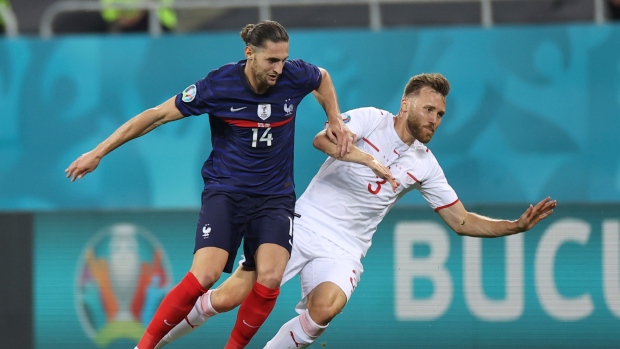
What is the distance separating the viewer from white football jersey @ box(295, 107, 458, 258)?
6180 millimetres

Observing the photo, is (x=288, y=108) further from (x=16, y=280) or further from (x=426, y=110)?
(x=16, y=280)

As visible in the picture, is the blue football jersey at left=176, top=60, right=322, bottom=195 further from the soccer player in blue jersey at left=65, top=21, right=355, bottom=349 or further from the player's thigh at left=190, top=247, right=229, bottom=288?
the player's thigh at left=190, top=247, right=229, bottom=288

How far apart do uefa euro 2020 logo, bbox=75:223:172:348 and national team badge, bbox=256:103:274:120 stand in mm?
1773

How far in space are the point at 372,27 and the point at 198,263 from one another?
180 inches

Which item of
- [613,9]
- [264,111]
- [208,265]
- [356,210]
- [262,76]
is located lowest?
[208,265]

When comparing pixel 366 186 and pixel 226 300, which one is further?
pixel 366 186

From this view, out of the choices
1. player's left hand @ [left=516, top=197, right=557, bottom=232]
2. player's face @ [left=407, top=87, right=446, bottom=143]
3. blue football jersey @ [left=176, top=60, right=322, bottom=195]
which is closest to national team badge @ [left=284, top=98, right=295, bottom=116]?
blue football jersey @ [left=176, top=60, right=322, bottom=195]

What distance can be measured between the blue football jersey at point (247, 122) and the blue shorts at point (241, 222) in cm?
5

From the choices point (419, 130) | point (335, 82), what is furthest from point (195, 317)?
point (335, 82)

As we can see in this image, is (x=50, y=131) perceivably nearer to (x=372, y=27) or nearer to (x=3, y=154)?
(x=3, y=154)

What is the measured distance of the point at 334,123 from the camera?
230 inches

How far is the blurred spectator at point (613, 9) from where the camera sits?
941 cm

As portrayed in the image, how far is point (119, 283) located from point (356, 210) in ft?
5.78

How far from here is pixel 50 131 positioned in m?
9.64
